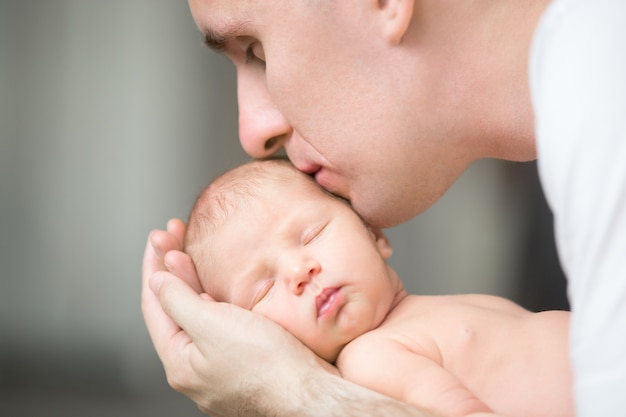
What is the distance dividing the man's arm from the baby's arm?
0.12 feet

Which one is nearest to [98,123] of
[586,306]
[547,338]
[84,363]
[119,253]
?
[119,253]

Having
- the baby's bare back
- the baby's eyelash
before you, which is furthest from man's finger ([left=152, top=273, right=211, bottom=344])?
the baby's eyelash

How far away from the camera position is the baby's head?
59.7 inches

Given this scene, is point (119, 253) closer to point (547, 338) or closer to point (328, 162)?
point (328, 162)

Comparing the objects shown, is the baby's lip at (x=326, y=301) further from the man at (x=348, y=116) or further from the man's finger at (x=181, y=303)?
the man's finger at (x=181, y=303)

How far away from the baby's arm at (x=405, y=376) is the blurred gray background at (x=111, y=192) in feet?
5.58

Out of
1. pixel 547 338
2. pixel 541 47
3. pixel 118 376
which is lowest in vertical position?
pixel 118 376

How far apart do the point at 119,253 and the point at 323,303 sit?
1.89 m

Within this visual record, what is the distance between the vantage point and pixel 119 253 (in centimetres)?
328

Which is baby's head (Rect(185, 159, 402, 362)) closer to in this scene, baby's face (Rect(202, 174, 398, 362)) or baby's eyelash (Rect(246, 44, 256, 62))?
baby's face (Rect(202, 174, 398, 362))

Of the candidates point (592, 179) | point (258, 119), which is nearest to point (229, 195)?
point (258, 119)

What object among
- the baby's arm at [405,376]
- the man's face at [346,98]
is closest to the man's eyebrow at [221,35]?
the man's face at [346,98]

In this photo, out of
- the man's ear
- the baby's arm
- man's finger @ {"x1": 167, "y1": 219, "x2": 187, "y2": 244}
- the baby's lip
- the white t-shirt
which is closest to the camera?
the white t-shirt

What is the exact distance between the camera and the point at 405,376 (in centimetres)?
139
